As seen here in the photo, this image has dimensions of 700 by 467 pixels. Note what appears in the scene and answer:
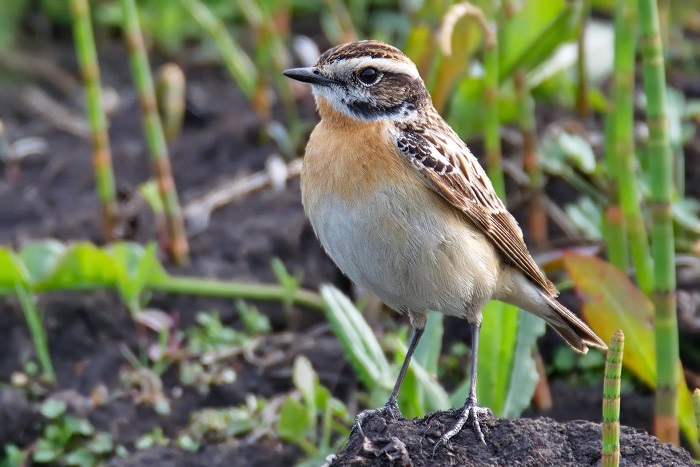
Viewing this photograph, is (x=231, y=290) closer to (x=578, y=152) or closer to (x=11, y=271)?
(x=11, y=271)

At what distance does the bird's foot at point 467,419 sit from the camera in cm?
417

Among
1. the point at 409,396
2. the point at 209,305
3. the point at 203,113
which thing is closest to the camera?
the point at 409,396

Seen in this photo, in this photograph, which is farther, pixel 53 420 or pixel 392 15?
pixel 392 15

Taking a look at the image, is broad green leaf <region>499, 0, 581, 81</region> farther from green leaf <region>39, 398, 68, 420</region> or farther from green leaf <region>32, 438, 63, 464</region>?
green leaf <region>32, 438, 63, 464</region>

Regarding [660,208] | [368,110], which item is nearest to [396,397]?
[368,110]

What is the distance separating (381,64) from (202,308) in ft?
8.20

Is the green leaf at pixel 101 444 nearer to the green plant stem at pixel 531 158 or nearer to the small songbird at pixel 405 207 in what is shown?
the small songbird at pixel 405 207

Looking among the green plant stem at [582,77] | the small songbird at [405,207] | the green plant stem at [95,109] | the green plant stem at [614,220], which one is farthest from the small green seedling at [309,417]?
the green plant stem at [582,77]

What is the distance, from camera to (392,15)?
9797 mm

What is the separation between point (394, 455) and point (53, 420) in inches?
106

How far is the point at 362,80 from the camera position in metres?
5.12

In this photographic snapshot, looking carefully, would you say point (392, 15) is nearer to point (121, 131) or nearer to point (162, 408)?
point (121, 131)

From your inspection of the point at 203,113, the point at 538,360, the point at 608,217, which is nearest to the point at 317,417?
the point at 538,360

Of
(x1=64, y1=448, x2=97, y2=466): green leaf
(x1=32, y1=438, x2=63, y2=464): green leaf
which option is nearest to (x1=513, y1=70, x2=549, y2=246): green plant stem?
(x1=64, y1=448, x2=97, y2=466): green leaf
